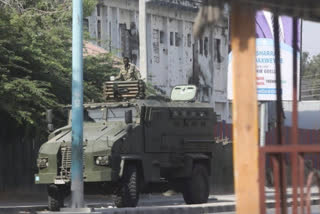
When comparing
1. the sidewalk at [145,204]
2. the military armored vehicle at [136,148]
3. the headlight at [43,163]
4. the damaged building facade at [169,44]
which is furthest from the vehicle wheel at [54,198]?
the damaged building facade at [169,44]

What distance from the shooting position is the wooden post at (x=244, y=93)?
255 inches

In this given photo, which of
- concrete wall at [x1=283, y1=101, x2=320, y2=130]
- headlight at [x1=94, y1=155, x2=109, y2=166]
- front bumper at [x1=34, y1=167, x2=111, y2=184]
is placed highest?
concrete wall at [x1=283, y1=101, x2=320, y2=130]

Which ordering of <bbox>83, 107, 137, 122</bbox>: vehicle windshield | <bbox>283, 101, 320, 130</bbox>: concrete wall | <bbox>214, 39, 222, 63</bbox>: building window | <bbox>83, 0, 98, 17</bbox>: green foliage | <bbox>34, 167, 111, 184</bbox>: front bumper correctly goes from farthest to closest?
<bbox>214, 39, 222, 63</bbox>: building window → <bbox>283, 101, 320, 130</bbox>: concrete wall → <bbox>83, 0, 98, 17</bbox>: green foliage → <bbox>83, 107, 137, 122</bbox>: vehicle windshield → <bbox>34, 167, 111, 184</bbox>: front bumper

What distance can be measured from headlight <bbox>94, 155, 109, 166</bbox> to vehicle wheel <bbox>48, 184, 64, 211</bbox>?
52.3 inches

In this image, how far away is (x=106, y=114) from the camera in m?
21.0

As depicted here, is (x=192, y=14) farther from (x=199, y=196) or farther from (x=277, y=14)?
(x=277, y=14)

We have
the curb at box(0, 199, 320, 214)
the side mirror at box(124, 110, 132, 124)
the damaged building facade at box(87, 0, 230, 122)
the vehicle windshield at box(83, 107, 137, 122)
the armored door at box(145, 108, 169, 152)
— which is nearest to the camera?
the curb at box(0, 199, 320, 214)

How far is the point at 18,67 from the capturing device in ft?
79.4

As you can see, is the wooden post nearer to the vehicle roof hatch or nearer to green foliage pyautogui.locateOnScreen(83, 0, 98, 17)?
the vehicle roof hatch

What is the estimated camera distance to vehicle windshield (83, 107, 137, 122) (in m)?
20.7

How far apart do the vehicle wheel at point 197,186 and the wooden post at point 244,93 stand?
15125mm

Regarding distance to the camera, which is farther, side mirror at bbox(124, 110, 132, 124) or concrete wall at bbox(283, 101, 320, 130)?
concrete wall at bbox(283, 101, 320, 130)

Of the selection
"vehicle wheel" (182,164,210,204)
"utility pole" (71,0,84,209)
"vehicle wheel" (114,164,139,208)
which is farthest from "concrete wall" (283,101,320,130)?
"utility pole" (71,0,84,209)

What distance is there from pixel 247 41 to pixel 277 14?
53cm
